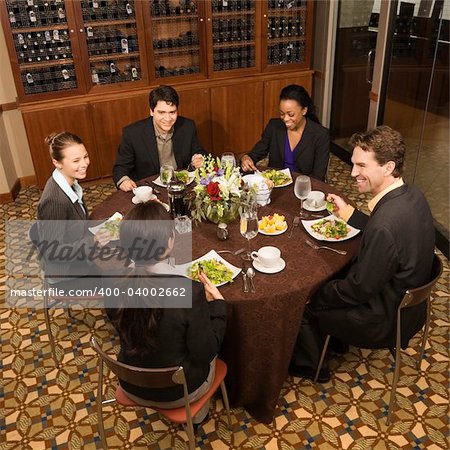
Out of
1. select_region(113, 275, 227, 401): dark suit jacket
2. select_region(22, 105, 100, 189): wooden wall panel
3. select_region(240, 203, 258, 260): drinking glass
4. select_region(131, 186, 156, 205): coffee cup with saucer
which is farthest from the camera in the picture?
select_region(22, 105, 100, 189): wooden wall panel

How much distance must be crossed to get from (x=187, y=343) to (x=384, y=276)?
3.14 feet

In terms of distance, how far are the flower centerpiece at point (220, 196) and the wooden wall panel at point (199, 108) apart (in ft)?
8.81

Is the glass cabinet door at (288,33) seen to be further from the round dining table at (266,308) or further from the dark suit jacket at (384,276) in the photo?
the dark suit jacket at (384,276)

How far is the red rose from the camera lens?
2502 mm

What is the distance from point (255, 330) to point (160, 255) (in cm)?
68

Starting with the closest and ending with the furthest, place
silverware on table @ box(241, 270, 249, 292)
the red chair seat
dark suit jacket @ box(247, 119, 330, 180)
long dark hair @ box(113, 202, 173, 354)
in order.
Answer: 1. long dark hair @ box(113, 202, 173, 354)
2. the red chair seat
3. silverware on table @ box(241, 270, 249, 292)
4. dark suit jacket @ box(247, 119, 330, 180)

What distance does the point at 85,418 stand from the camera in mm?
2637

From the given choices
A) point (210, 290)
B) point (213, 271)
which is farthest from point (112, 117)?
point (210, 290)

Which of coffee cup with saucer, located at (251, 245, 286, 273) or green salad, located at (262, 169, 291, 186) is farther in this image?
green salad, located at (262, 169, 291, 186)

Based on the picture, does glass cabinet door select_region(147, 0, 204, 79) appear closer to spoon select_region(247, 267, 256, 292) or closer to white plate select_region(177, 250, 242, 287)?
white plate select_region(177, 250, 242, 287)

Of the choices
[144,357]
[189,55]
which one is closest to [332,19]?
[189,55]

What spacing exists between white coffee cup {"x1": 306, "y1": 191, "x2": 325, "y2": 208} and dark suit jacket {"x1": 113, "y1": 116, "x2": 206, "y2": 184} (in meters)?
1.18

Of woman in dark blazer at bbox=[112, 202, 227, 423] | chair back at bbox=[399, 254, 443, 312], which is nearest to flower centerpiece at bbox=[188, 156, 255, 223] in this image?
woman in dark blazer at bbox=[112, 202, 227, 423]

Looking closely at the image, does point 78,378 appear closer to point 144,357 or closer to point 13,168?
point 144,357
